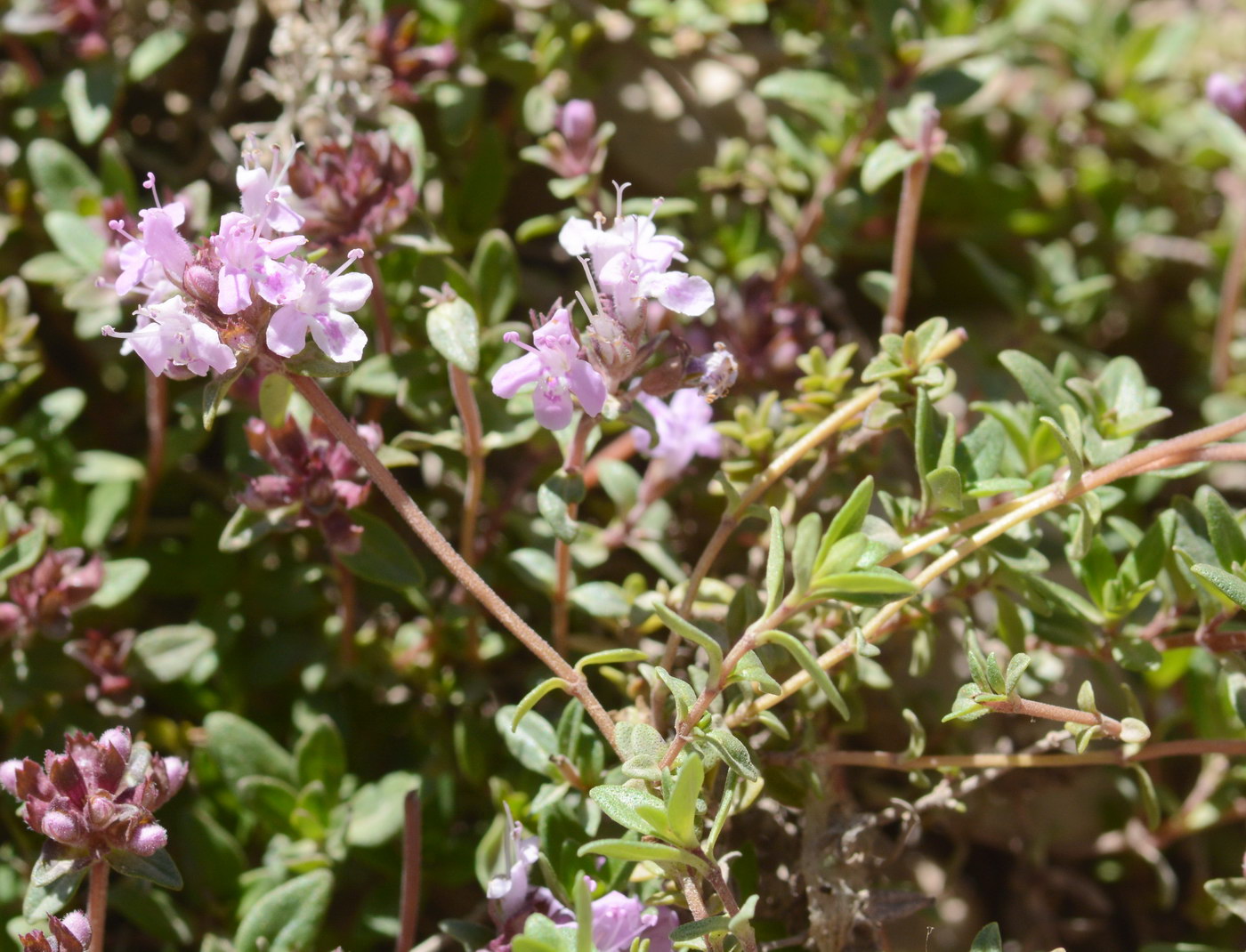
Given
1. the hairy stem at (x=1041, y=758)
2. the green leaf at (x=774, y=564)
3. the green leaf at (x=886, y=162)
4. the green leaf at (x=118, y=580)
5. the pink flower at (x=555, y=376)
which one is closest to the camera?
the green leaf at (x=774, y=564)

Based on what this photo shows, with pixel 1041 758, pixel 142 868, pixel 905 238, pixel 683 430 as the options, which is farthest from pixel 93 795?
pixel 905 238

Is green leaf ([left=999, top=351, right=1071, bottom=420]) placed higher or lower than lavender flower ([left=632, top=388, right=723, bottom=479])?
higher

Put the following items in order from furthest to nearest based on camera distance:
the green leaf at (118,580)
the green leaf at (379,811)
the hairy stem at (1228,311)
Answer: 1. the hairy stem at (1228,311)
2. the green leaf at (118,580)
3. the green leaf at (379,811)

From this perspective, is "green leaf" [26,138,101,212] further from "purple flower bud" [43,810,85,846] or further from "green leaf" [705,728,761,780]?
"green leaf" [705,728,761,780]

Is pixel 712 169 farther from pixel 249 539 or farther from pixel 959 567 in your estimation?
pixel 249 539

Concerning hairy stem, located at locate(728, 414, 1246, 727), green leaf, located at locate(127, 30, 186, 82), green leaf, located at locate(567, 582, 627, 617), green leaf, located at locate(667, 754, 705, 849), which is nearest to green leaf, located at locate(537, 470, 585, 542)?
green leaf, located at locate(567, 582, 627, 617)

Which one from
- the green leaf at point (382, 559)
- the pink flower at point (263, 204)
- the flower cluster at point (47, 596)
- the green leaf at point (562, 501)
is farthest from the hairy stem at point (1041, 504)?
the flower cluster at point (47, 596)

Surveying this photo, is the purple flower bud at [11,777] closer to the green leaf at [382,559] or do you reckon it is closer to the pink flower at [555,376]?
the green leaf at [382,559]
